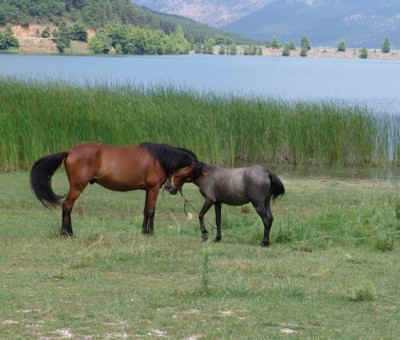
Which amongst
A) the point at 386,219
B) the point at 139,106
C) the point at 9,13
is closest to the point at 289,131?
the point at 139,106

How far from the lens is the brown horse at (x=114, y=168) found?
8477 millimetres

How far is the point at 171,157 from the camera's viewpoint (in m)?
8.62

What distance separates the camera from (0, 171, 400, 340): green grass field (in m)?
5.18

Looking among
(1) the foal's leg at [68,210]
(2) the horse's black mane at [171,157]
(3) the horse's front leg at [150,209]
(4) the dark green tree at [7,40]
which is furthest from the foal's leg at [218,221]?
(4) the dark green tree at [7,40]

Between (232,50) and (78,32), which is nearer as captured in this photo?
(78,32)

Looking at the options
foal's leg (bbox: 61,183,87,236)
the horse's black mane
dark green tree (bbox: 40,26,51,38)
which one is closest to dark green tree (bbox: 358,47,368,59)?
dark green tree (bbox: 40,26,51,38)

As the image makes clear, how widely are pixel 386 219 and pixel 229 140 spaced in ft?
28.6

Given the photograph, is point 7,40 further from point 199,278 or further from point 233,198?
point 199,278

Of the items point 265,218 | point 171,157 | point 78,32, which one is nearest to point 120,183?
point 171,157

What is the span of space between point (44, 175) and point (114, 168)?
728mm

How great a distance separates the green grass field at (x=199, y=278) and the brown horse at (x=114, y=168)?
15.0 inches

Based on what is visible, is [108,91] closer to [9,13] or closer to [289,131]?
[289,131]

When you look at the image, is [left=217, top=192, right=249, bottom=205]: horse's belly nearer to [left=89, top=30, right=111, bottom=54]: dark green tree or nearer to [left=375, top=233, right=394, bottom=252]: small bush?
[left=375, top=233, right=394, bottom=252]: small bush

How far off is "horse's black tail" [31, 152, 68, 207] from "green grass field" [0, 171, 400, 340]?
34 centimetres
